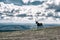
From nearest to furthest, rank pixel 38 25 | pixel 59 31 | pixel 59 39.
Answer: pixel 59 39
pixel 59 31
pixel 38 25

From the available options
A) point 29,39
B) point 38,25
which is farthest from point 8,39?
point 38,25

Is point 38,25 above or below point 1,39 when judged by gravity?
below

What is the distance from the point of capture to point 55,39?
43.2 m

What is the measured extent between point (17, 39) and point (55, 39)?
6889 millimetres

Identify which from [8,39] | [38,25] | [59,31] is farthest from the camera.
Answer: [38,25]

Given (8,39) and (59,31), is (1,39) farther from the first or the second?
(59,31)

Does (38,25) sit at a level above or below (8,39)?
below

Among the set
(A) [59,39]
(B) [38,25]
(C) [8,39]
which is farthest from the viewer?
(B) [38,25]

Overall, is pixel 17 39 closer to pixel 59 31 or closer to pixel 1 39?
pixel 1 39

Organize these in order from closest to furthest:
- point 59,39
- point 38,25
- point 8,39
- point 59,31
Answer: point 59,39, point 8,39, point 59,31, point 38,25

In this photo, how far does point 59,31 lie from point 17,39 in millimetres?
12068

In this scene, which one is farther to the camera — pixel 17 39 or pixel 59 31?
pixel 59 31

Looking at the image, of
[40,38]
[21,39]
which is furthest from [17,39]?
[40,38]

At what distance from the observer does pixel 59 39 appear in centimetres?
4306
